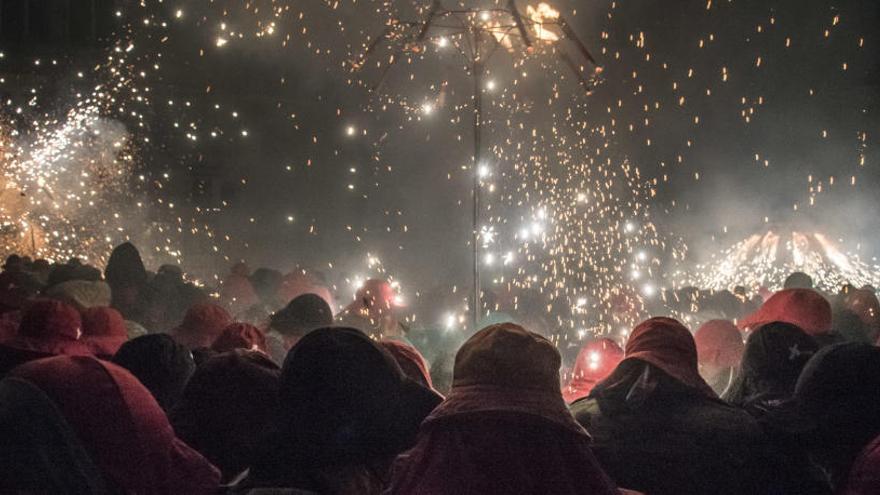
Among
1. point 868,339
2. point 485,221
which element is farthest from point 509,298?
point 485,221

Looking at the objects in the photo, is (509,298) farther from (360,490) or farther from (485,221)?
(360,490)

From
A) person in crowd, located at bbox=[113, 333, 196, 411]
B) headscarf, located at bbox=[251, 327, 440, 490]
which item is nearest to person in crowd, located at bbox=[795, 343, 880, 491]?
headscarf, located at bbox=[251, 327, 440, 490]

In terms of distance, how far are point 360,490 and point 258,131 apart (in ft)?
44.3

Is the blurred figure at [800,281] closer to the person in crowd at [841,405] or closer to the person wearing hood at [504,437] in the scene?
the person in crowd at [841,405]

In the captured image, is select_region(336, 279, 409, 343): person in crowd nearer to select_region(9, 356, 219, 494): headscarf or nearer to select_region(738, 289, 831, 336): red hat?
Answer: select_region(738, 289, 831, 336): red hat

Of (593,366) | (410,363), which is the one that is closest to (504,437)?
(410,363)

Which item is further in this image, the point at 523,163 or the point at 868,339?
the point at 523,163

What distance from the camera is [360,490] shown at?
100.0 inches

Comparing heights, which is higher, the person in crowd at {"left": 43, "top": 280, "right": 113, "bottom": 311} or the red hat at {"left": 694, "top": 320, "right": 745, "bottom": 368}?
the person in crowd at {"left": 43, "top": 280, "right": 113, "bottom": 311}

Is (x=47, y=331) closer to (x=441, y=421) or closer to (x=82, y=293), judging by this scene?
(x=82, y=293)

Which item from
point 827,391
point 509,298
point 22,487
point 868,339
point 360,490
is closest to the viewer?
point 22,487

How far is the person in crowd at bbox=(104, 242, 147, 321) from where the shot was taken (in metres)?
6.98

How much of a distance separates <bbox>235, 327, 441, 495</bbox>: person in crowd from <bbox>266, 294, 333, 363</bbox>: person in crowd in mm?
2611

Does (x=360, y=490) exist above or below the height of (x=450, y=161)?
below
